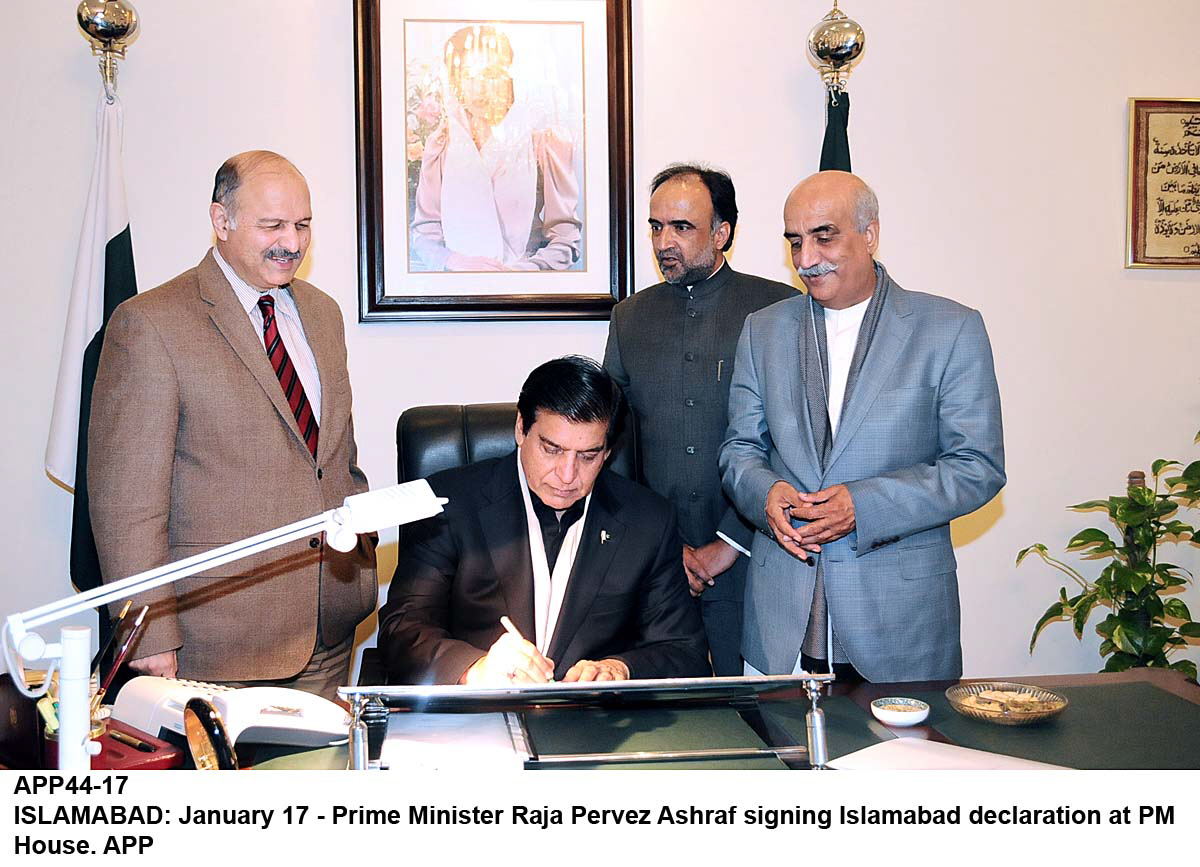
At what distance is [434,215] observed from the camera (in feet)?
12.6

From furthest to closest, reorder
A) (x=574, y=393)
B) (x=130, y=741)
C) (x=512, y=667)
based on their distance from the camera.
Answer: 1. (x=574, y=393)
2. (x=512, y=667)
3. (x=130, y=741)

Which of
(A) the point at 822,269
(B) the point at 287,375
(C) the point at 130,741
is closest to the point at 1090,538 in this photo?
(A) the point at 822,269

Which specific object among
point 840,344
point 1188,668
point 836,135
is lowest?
point 1188,668

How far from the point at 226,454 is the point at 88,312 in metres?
1.34

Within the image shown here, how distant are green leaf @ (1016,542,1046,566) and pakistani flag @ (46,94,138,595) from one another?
3.00m

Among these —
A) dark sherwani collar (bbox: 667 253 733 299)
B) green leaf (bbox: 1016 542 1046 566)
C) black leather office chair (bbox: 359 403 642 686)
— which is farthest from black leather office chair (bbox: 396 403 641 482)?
green leaf (bbox: 1016 542 1046 566)

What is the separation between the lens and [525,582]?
2459 mm

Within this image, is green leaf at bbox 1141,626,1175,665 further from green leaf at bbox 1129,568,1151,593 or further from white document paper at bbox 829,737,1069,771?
white document paper at bbox 829,737,1069,771

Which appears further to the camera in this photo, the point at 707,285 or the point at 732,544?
the point at 707,285

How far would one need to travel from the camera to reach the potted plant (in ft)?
12.4

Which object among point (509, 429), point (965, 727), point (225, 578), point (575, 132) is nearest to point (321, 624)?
point (225, 578)

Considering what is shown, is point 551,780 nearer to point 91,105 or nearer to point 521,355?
point 521,355

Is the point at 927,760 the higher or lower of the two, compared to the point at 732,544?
lower

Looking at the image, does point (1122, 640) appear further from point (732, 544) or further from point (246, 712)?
point (246, 712)
